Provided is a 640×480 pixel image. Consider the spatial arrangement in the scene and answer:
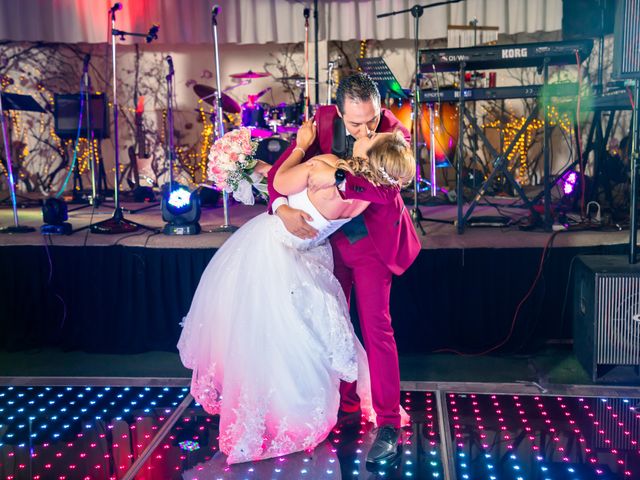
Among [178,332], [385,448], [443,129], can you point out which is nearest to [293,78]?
[443,129]

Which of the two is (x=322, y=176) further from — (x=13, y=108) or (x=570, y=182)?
(x=570, y=182)

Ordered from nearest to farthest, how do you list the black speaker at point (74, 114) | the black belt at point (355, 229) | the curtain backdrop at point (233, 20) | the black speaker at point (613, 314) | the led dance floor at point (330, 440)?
1. the led dance floor at point (330, 440)
2. the black belt at point (355, 229)
3. the black speaker at point (613, 314)
4. the black speaker at point (74, 114)
5. the curtain backdrop at point (233, 20)

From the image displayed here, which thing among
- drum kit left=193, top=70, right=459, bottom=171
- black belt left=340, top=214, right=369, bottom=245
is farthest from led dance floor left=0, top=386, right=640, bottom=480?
drum kit left=193, top=70, right=459, bottom=171

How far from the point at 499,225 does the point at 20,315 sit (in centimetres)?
324

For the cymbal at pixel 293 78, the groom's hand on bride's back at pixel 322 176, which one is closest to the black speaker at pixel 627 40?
the groom's hand on bride's back at pixel 322 176

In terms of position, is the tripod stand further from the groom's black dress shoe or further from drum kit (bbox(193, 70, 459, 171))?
the groom's black dress shoe

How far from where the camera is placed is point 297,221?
9.03ft

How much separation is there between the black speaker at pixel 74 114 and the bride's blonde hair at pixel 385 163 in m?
5.23

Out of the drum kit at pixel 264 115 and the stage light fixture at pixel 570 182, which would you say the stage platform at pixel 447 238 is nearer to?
the stage light fixture at pixel 570 182

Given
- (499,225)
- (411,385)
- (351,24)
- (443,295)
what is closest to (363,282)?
(411,385)

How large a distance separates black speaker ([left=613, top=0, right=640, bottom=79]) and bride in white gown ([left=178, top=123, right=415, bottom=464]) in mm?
1737

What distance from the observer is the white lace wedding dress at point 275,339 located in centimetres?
275

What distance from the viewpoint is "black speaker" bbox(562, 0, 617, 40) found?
591 cm

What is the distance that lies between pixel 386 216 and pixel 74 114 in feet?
17.5
